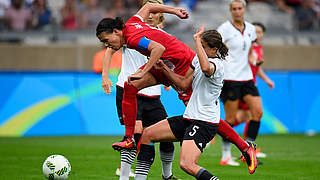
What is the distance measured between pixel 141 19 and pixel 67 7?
11005 mm

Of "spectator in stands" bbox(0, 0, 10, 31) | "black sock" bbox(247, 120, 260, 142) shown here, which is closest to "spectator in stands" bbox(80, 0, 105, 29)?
"spectator in stands" bbox(0, 0, 10, 31)

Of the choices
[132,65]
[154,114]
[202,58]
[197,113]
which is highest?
[202,58]

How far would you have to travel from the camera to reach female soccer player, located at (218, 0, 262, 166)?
10398mm

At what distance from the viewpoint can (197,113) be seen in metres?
6.57

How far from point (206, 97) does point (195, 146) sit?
574 mm

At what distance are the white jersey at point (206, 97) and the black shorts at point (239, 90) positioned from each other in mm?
3852

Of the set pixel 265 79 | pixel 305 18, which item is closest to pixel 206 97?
pixel 265 79

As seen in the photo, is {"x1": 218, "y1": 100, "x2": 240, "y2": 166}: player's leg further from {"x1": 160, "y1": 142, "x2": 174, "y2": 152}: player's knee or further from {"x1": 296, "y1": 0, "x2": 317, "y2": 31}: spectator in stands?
{"x1": 296, "y1": 0, "x2": 317, "y2": 31}: spectator in stands

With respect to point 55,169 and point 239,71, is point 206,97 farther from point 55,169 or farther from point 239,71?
point 239,71

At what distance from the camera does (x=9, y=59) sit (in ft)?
56.9

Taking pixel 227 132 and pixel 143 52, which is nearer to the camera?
pixel 143 52

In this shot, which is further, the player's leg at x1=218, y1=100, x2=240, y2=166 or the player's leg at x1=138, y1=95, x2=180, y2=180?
the player's leg at x1=218, y1=100, x2=240, y2=166

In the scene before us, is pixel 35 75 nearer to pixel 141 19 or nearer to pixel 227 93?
pixel 227 93

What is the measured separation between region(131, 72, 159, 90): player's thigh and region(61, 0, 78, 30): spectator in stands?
37.2 feet
